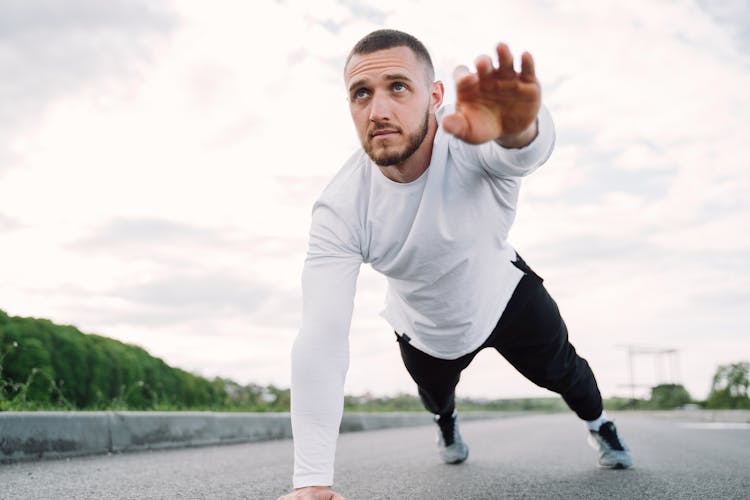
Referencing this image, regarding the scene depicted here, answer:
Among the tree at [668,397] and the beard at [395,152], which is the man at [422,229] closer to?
the beard at [395,152]

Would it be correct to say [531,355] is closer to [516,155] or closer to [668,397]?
[516,155]

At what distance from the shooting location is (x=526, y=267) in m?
4.11

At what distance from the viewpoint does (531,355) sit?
4.18 m

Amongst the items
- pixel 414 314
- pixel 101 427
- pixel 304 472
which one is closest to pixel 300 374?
pixel 304 472

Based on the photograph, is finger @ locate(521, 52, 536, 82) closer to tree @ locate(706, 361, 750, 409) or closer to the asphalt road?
the asphalt road

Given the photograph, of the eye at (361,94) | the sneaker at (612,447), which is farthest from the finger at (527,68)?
the sneaker at (612,447)

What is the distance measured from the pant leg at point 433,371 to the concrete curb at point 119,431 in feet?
7.98

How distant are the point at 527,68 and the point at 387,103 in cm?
75

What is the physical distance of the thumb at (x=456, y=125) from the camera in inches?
97.4

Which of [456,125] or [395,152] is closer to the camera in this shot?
[456,125]

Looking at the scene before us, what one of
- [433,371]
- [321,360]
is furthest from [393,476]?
[321,360]

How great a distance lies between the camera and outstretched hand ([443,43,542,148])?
245 cm

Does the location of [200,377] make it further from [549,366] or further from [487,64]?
[487,64]

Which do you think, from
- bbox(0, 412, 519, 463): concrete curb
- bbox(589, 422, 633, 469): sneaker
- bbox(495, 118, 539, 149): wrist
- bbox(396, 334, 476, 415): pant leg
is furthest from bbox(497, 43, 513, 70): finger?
bbox(0, 412, 519, 463): concrete curb
